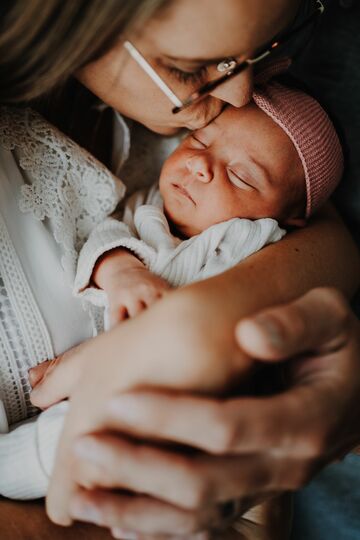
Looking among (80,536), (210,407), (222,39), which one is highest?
(222,39)

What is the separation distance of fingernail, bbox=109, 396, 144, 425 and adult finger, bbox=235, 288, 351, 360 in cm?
14

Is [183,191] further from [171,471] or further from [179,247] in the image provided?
[171,471]

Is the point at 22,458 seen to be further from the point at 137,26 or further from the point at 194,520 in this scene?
the point at 137,26

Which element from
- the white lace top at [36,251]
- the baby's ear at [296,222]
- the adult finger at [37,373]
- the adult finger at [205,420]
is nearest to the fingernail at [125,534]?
the adult finger at [205,420]

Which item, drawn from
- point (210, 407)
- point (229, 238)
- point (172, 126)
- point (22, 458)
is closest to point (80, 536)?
point (22, 458)

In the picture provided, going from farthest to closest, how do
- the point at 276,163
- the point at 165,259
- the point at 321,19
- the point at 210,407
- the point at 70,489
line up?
the point at 321,19, the point at 276,163, the point at 165,259, the point at 70,489, the point at 210,407

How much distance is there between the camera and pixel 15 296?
98 centimetres

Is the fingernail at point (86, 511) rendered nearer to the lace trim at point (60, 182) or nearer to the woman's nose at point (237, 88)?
the lace trim at point (60, 182)

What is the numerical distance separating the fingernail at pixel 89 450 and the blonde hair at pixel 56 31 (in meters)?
0.58

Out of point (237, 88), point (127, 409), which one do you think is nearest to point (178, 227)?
point (237, 88)

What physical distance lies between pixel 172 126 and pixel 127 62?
0.24 metres

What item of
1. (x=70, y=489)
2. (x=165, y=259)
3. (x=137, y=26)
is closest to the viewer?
(x=70, y=489)

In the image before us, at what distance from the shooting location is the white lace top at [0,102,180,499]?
0.94 meters

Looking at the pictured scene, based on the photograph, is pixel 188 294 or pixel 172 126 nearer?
pixel 188 294
